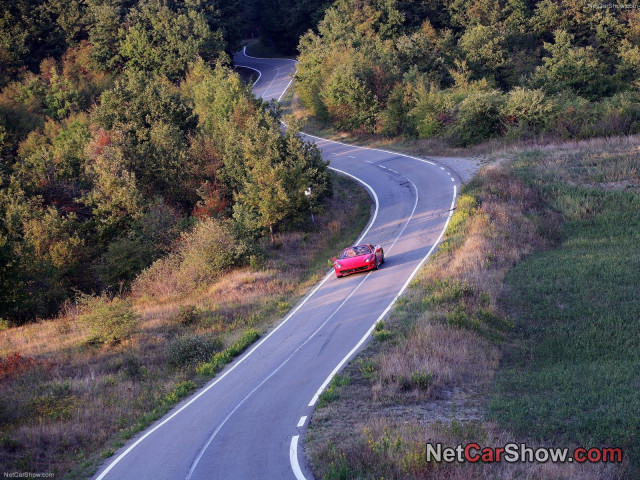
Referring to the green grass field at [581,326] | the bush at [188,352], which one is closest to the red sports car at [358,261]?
the green grass field at [581,326]

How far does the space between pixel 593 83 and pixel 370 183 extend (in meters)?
27.6

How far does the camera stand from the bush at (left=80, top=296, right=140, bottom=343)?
2125 centimetres

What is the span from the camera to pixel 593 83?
54.9 metres

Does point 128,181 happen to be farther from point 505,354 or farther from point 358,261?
point 505,354

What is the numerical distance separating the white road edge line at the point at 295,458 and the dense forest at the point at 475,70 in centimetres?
3852

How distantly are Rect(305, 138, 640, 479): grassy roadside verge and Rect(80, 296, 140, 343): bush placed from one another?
978 cm

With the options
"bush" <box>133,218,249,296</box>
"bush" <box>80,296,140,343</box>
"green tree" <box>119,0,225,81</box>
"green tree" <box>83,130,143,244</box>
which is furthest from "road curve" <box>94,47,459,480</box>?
"green tree" <box>119,0,225,81</box>

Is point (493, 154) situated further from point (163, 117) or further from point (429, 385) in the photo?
point (429, 385)

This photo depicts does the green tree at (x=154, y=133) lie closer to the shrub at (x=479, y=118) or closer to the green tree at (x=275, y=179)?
the green tree at (x=275, y=179)

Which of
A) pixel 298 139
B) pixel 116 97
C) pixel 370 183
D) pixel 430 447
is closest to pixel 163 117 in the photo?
pixel 116 97

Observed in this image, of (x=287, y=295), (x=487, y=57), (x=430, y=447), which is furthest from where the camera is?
(x=487, y=57)

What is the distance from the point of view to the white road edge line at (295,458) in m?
9.45

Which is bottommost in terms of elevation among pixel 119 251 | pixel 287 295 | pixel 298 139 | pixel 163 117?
pixel 287 295

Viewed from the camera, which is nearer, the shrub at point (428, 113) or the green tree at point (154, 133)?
the green tree at point (154, 133)
